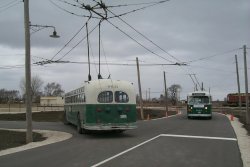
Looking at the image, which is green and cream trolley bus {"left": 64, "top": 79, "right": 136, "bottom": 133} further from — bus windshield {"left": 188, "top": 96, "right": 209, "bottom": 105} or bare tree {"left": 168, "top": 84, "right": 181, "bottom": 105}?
bare tree {"left": 168, "top": 84, "right": 181, "bottom": 105}

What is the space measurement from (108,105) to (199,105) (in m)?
21.2

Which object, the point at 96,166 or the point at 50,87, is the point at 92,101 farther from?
the point at 50,87

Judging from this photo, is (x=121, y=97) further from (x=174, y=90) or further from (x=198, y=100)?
(x=174, y=90)

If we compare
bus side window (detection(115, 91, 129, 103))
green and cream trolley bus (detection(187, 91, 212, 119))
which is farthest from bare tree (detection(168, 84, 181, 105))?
bus side window (detection(115, 91, 129, 103))

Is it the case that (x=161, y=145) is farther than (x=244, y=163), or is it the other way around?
(x=161, y=145)

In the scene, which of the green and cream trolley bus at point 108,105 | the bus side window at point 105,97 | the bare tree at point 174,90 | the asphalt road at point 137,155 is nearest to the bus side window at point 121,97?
the green and cream trolley bus at point 108,105

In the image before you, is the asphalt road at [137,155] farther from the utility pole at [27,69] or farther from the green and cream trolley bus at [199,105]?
the green and cream trolley bus at [199,105]

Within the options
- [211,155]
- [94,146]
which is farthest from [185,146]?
[94,146]

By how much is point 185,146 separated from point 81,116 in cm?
762

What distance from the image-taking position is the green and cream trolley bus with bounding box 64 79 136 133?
20500 mm

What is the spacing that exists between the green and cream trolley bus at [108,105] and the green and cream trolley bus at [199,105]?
65.3 feet

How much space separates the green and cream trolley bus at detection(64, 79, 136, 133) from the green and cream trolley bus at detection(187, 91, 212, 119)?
65.3 ft

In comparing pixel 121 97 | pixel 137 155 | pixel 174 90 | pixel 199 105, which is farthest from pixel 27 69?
pixel 174 90

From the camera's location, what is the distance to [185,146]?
53.0ft
